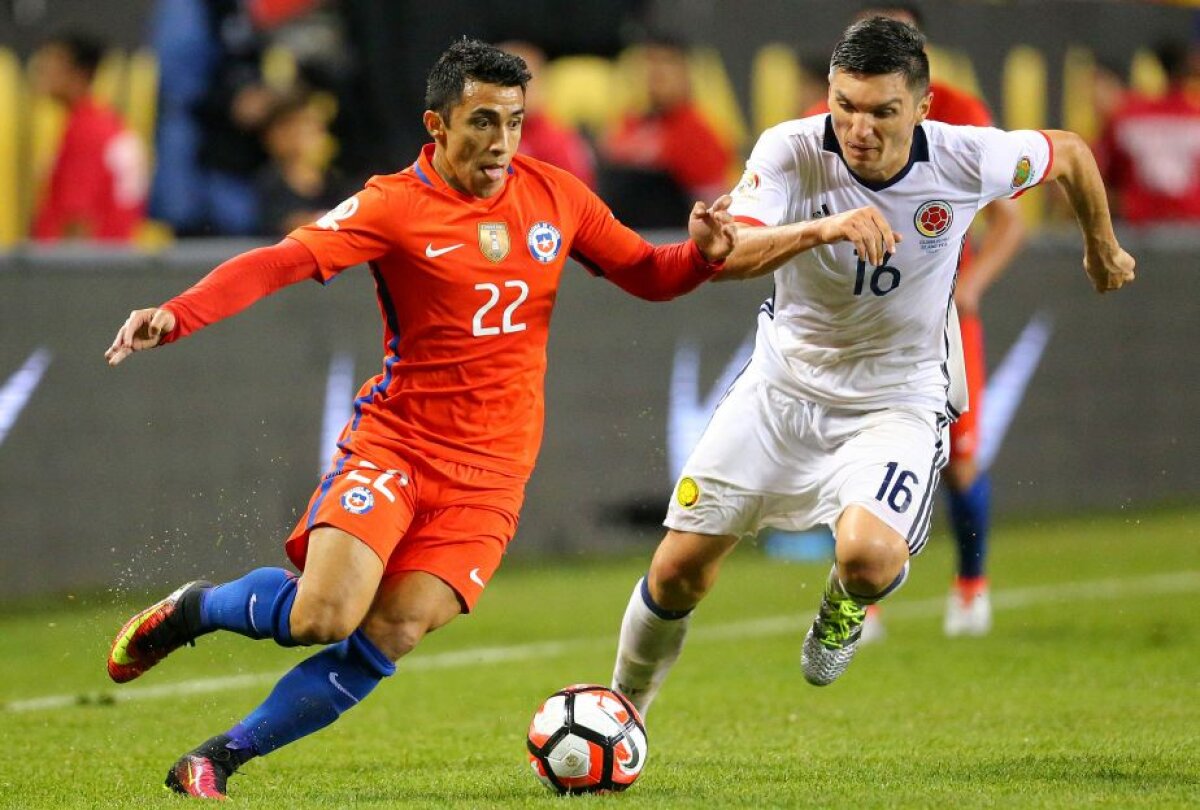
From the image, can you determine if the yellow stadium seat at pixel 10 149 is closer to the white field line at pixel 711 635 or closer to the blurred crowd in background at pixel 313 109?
the blurred crowd in background at pixel 313 109

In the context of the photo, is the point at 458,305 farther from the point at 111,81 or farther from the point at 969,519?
the point at 111,81

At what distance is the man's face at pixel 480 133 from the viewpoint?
5719 millimetres

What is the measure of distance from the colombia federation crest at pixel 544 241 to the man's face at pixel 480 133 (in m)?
0.18

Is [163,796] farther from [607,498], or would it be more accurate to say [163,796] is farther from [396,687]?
[607,498]

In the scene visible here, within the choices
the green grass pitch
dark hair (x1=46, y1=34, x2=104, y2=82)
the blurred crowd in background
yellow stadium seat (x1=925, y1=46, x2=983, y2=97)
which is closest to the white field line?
the green grass pitch

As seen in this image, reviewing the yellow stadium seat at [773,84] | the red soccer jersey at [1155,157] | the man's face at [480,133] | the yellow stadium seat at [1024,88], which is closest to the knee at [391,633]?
the man's face at [480,133]

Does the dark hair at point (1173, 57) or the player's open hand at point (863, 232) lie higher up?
the player's open hand at point (863, 232)

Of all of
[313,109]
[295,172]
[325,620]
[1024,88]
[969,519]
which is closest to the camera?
[325,620]

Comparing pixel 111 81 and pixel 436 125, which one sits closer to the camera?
pixel 436 125

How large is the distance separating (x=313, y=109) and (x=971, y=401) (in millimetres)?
4240

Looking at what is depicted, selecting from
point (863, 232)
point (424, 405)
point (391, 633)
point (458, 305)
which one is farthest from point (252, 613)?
point (863, 232)

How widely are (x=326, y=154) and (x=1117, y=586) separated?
5146mm

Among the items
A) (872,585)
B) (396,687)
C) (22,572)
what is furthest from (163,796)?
(22,572)

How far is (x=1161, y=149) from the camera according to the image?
14.1 m
